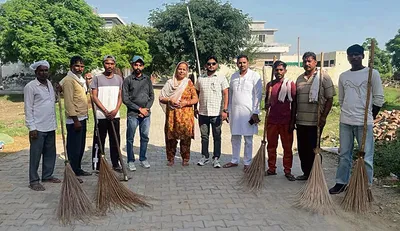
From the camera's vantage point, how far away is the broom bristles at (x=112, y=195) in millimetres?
3926

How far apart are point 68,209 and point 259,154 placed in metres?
2.49

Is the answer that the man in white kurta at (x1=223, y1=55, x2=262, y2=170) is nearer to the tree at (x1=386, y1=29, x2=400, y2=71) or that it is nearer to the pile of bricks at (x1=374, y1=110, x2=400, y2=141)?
the pile of bricks at (x1=374, y1=110, x2=400, y2=141)

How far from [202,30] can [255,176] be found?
20416mm

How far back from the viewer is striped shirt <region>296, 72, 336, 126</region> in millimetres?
4557

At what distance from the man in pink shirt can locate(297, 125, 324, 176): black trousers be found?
6.7 inches

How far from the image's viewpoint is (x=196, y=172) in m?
5.43

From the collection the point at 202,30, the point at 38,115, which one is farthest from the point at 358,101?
the point at 202,30

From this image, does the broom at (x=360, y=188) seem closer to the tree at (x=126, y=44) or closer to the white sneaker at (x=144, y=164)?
the white sneaker at (x=144, y=164)

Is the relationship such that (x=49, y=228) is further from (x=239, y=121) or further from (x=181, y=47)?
(x=181, y=47)

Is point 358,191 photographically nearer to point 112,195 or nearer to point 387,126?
point 112,195

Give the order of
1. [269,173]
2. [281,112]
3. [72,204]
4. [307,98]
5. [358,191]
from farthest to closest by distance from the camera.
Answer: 1. [269,173]
2. [281,112]
3. [307,98]
4. [358,191]
5. [72,204]

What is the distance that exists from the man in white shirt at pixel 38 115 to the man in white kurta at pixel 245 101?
256 centimetres

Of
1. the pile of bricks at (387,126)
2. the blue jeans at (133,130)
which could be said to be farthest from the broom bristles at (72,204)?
the pile of bricks at (387,126)

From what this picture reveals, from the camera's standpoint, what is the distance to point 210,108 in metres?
5.55
